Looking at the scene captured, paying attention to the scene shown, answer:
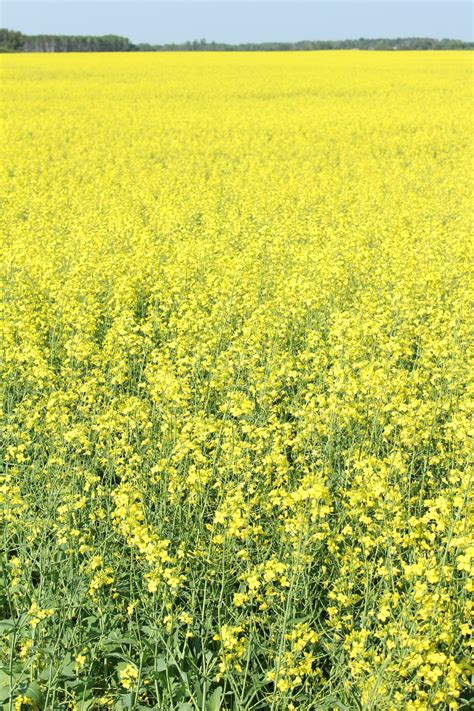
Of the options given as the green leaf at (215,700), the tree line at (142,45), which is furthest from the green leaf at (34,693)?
the tree line at (142,45)

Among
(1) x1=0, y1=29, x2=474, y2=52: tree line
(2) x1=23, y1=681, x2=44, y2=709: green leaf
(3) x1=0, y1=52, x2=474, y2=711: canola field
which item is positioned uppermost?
(1) x1=0, y1=29, x2=474, y2=52: tree line

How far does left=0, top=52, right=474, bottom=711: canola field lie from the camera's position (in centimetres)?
315

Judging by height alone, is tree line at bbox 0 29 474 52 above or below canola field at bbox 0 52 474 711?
above

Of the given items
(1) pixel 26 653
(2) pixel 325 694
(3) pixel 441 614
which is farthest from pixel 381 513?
(1) pixel 26 653

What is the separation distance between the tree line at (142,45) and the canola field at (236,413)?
228 feet

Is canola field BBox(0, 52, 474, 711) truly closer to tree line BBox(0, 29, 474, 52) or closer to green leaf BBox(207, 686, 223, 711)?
green leaf BBox(207, 686, 223, 711)

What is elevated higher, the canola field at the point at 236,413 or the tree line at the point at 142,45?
the tree line at the point at 142,45

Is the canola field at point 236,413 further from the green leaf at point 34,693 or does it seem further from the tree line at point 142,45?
the tree line at point 142,45

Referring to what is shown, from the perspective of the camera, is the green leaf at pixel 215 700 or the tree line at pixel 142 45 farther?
the tree line at pixel 142 45

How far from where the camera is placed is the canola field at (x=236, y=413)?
3154 millimetres

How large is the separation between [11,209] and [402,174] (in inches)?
354

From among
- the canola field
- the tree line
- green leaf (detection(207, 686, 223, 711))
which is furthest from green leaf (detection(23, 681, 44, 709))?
the tree line

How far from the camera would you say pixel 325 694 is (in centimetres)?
332

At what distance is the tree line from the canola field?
228 ft
